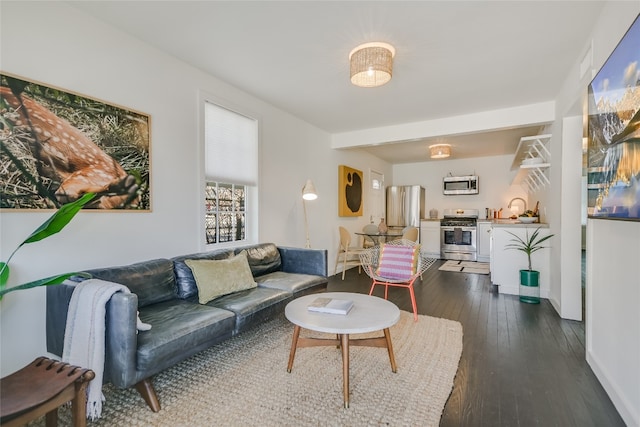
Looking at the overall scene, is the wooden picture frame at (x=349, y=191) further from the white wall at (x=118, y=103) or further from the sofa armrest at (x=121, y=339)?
the sofa armrest at (x=121, y=339)

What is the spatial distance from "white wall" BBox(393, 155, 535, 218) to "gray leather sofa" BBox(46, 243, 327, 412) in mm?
5860

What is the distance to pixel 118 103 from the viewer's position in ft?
7.97

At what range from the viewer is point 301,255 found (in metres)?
3.59

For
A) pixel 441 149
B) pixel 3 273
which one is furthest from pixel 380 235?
pixel 3 273

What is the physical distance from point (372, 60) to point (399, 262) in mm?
2147

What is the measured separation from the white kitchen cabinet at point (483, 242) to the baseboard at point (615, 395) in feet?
16.6

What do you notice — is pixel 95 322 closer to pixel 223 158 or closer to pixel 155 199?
pixel 155 199

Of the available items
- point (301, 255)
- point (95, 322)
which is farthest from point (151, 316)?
point (301, 255)

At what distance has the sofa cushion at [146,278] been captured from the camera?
7.10 ft

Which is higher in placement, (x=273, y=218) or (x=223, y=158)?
(x=223, y=158)

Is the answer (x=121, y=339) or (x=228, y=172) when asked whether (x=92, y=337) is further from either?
(x=228, y=172)

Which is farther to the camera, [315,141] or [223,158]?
[315,141]

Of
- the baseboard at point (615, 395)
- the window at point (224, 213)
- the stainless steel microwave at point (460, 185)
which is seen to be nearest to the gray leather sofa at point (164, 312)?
the window at point (224, 213)

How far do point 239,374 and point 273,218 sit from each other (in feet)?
7.29
